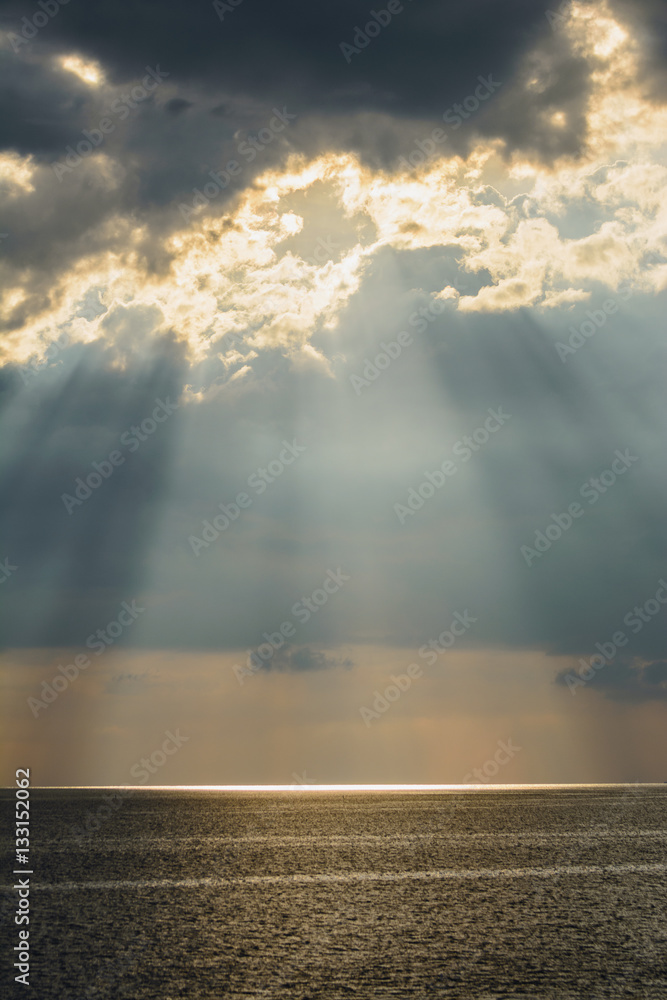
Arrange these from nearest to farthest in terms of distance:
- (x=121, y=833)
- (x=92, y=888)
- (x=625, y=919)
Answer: (x=625, y=919), (x=92, y=888), (x=121, y=833)

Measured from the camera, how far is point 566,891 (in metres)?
44.6

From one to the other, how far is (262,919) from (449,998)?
15.3 m

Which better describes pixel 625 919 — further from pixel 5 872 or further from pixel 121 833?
pixel 121 833

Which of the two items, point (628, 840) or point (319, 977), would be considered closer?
point (319, 977)

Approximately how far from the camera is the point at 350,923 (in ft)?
113

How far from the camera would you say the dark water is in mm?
24797

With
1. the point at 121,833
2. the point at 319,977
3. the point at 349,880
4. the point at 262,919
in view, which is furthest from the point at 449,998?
the point at 121,833

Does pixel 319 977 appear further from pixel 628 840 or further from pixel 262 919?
pixel 628 840

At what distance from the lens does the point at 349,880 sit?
49.4 metres

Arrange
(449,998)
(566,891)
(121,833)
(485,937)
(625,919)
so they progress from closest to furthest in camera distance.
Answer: (449,998) → (485,937) → (625,919) → (566,891) → (121,833)

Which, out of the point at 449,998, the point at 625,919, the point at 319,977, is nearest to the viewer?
the point at 449,998

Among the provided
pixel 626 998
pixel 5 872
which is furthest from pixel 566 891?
pixel 5 872

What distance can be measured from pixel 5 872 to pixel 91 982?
111ft

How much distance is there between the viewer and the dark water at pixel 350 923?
24.8 meters
